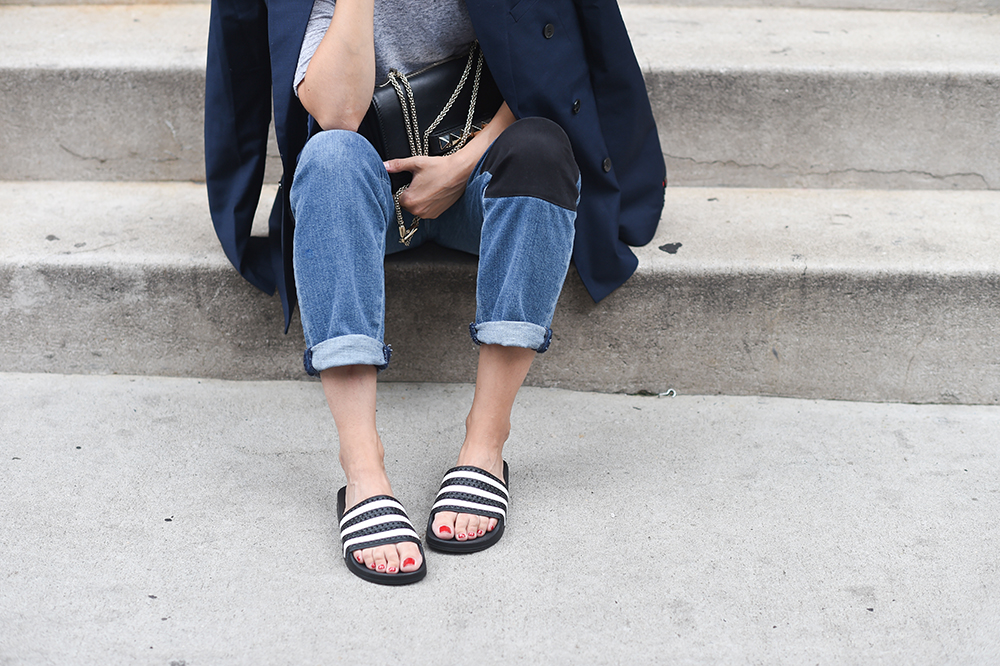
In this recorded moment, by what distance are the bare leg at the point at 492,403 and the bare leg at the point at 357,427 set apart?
0.16 meters

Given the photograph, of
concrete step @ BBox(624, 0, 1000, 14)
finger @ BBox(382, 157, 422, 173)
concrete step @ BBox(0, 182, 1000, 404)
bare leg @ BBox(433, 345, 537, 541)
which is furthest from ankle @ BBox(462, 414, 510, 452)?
concrete step @ BBox(624, 0, 1000, 14)

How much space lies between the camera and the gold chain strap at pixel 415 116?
1.40m

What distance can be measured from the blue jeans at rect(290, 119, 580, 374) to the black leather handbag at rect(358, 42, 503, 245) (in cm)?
10

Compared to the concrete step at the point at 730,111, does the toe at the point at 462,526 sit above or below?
below

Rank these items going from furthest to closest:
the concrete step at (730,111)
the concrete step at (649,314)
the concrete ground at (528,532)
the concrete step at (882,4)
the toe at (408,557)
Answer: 1. the concrete step at (882,4)
2. the concrete step at (730,111)
3. the concrete step at (649,314)
4. the toe at (408,557)
5. the concrete ground at (528,532)

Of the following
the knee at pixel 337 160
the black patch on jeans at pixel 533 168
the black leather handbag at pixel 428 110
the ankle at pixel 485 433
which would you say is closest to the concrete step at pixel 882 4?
the black leather handbag at pixel 428 110

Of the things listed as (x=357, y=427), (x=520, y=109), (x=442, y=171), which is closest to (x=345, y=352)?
(x=357, y=427)

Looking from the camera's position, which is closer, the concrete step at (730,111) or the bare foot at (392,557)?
the bare foot at (392,557)

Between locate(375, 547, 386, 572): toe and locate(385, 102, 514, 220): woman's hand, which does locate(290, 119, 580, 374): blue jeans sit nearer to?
locate(385, 102, 514, 220): woman's hand

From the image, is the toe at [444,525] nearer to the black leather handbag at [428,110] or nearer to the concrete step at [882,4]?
the black leather handbag at [428,110]

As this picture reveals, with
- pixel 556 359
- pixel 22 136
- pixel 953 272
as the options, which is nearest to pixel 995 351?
pixel 953 272

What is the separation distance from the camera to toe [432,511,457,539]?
4.27ft

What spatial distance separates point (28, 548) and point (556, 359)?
1050mm

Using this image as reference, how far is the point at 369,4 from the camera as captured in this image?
129 cm
